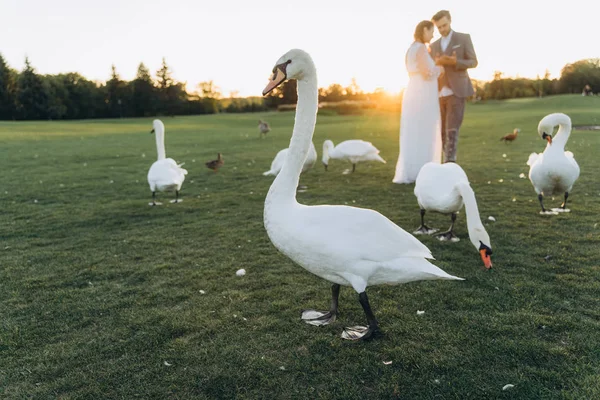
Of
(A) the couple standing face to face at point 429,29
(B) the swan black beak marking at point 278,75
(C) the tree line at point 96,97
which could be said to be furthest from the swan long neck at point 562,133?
(C) the tree line at point 96,97

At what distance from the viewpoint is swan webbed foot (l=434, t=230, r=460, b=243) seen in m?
5.18

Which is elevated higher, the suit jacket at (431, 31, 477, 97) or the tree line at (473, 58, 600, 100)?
the tree line at (473, 58, 600, 100)

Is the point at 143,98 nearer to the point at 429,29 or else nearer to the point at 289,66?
the point at 429,29

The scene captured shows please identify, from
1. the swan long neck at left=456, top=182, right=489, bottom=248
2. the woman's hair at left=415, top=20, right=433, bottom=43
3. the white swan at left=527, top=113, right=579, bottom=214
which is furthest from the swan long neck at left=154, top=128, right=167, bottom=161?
the white swan at left=527, top=113, right=579, bottom=214

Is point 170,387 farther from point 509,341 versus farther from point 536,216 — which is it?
point 536,216

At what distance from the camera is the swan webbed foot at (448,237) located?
17.0ft

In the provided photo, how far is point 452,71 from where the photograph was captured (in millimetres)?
7805

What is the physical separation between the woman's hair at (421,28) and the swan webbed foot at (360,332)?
20.8 ft

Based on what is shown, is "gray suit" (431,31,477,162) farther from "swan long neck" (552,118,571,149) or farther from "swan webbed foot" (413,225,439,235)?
"swan webbed foot" (413,225,439,235)

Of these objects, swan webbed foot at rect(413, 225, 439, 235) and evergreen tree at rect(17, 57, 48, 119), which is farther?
evergreen tree at rect(17, 57, 48, 119)

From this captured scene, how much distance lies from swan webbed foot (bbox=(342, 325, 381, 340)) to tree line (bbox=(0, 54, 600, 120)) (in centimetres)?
5434

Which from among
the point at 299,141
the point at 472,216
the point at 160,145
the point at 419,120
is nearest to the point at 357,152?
the point at 419,120

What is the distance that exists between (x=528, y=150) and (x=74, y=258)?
14.3 meters

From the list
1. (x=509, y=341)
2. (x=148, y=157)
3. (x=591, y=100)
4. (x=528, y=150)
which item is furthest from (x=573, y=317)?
(x=591, y=100)
